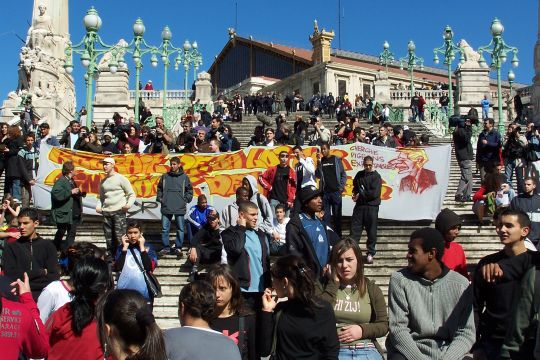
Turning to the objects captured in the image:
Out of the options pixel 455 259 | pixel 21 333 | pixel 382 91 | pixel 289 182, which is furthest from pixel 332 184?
pixel 382 91

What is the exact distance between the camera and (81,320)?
14.6 ft

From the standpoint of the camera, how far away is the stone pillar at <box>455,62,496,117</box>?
3256cm

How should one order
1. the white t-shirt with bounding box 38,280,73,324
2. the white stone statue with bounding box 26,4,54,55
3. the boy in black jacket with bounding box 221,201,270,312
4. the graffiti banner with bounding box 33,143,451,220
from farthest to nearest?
the white stone statue with bounding box 26,4,54,55
the graffiti banner with bounding box 33,143,451,220
the boy in black jacket with bounding box 221,201,270,312
the white t-shirt with bounding box 38,280,73,324

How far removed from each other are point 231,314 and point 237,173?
894cm

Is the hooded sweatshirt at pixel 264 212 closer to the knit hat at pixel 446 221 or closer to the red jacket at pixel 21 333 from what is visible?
the knit hat at pixel 446 221

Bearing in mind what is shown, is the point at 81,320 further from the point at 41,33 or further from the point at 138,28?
the point at 41,33

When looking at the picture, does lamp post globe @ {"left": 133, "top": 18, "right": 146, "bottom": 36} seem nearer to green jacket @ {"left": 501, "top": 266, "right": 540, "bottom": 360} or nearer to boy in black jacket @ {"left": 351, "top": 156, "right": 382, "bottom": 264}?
boy in black jacket @ {"left": 351, "top": 156, "right": 382, "bottom": 264}

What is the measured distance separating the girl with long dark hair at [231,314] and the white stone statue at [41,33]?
1327 inches

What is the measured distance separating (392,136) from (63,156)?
706 cm

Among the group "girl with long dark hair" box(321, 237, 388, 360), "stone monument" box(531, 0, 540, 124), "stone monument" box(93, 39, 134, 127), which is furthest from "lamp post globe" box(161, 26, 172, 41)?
"girl with long dark hair" box(321, 237, 388, 360)

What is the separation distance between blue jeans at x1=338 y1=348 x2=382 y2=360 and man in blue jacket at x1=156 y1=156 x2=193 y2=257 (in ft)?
22.0

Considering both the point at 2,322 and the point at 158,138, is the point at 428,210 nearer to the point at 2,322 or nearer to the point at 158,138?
the point at 158,138

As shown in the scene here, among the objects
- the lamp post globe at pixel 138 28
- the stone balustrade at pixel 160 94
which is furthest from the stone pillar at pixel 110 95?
the stone balustrade at pixel 160 94

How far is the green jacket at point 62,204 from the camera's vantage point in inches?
439
